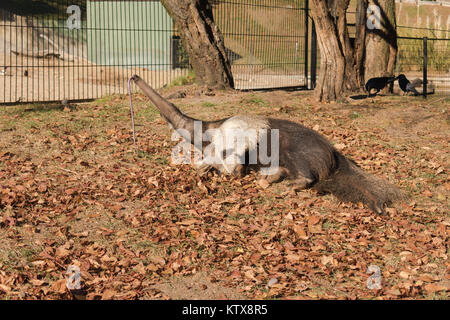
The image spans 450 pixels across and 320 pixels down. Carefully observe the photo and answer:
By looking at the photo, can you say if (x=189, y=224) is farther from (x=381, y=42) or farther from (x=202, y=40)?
(x=381, y=42)

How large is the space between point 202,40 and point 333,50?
9.55 feet

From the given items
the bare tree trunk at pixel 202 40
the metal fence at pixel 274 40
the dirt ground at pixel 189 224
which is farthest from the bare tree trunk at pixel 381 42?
the dirt ground at pixel 189 224

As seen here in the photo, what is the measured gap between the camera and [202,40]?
12.5 metres

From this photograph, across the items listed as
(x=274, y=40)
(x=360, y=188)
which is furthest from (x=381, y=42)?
(x=360, y=188)

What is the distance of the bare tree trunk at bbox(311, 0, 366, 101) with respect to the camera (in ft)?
40.6

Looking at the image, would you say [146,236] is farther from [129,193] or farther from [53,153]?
[53,153]

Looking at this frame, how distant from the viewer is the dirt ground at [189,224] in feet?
17.4

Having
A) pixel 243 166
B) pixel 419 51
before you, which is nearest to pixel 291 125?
pixel 243 166

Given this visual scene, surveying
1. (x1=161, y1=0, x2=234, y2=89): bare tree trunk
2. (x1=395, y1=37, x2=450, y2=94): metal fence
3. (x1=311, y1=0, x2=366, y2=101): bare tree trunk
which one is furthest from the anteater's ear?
(x1=395, y1=37, x2=450, y2=94): metal fence

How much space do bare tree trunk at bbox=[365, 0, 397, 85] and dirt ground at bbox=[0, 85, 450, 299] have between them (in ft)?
16.9

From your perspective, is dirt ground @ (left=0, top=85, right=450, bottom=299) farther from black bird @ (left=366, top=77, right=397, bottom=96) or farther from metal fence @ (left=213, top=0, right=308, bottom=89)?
metal fence @ (left=213, top=0, right=308, bottom=89)

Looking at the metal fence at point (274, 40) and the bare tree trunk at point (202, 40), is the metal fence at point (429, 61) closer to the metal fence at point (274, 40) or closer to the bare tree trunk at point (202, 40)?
the metal fence at point (274, 40)

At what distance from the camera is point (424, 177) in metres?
8.49

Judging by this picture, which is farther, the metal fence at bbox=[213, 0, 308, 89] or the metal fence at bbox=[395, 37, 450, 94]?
the metal fence at bbox=[395, 37, 450, 94]
